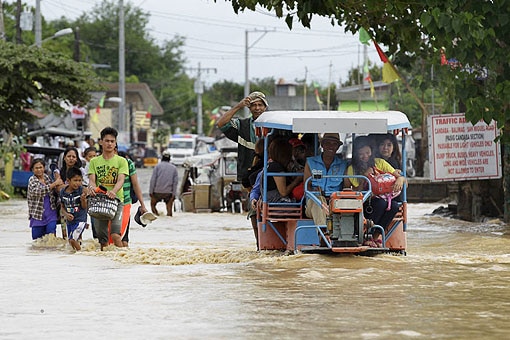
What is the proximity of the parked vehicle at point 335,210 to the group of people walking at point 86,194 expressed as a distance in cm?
183

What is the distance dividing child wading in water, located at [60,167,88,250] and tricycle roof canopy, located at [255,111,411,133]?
3.74 meters

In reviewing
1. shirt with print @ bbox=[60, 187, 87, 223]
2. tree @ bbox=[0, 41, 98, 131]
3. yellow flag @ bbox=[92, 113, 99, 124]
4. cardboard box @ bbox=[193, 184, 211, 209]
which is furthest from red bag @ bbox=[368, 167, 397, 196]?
yellow flag @ bbox=[92, 113, 99, 124]

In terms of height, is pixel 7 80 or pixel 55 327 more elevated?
pixel 7 80

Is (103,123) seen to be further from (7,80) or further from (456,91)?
(456,91)

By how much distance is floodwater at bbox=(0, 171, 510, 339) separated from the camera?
8.49 meters

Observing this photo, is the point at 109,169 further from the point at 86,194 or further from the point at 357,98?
the point at 357,98

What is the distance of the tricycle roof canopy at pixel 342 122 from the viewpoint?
12.4 metres

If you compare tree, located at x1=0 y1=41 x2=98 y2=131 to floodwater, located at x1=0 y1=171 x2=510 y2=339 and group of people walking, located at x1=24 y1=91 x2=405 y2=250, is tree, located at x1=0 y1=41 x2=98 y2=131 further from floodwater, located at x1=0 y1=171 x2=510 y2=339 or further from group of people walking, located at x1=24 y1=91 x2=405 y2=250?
floodwater, located at x1=0 y1=171 x2=510 y2=339

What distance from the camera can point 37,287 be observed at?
11219mm

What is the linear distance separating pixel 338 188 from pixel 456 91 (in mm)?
5974

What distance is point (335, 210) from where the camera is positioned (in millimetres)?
12203

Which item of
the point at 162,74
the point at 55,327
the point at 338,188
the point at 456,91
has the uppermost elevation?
the point at 162,74

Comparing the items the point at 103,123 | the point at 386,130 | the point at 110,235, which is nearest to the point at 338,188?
the point at 386,130

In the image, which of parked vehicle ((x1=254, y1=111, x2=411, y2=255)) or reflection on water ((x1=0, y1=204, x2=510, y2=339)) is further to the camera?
parked vehicle ((x1=254, y1=111, x2=411, y2=255))
